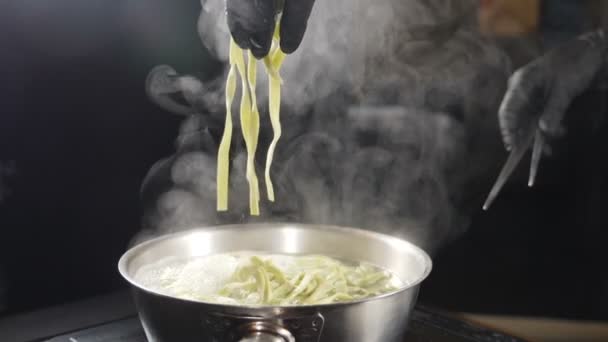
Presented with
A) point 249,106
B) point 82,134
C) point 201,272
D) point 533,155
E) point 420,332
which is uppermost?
point 249,106

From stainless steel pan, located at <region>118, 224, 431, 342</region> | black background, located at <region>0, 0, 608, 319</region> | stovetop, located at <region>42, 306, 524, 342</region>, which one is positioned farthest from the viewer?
black background, located at <region>0, 0, 608, 319</region>

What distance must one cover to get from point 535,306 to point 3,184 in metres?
1.94

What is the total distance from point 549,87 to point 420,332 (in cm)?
115

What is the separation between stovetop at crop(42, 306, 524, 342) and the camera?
1.64 m

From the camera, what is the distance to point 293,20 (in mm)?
1510

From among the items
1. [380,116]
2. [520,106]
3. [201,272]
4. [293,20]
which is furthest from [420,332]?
[520,106]

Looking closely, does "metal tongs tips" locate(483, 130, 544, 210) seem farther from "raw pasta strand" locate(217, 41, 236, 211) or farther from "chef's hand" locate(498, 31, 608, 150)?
"raw pasta strand" locate(217, 41, 236, 211)

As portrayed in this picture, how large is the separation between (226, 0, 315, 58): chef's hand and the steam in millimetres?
A: 840

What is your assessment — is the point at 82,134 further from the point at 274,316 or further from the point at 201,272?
the point at 274,316

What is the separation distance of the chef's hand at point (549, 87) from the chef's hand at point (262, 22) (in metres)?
1.15

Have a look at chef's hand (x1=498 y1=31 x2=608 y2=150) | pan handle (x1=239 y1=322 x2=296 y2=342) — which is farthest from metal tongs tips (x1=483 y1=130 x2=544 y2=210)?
pan handle (x1=239 y1=322 x2=296 y2=342)

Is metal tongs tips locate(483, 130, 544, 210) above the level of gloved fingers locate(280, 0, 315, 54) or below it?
below

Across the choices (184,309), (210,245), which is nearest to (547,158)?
(210,245)

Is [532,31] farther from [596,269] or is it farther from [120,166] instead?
[120,166]
